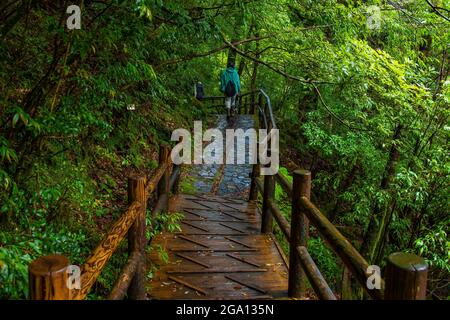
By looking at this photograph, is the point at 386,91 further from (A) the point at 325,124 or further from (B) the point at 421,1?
(A) the point at 325,124

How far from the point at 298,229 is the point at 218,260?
1.42 m

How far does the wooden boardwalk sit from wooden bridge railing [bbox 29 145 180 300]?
72cm

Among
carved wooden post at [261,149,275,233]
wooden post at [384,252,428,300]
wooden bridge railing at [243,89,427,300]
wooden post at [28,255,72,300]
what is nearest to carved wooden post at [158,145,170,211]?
carved wooden post at [261,149,275,233]

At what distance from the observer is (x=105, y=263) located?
233 cm

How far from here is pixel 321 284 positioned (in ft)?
9.42

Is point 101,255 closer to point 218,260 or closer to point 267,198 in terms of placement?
point 218,260

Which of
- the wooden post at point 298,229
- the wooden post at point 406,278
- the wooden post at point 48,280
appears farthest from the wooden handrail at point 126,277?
the wooden post at point 406,278

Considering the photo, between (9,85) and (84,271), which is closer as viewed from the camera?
(84,271)

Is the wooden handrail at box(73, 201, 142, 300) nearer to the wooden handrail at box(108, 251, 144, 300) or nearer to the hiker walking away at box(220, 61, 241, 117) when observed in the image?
the wooden handrail at box(108, 251, 144, 300)

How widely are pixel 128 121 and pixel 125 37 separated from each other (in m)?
4.05

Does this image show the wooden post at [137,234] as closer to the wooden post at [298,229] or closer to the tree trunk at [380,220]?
the wooden post at [298,229]

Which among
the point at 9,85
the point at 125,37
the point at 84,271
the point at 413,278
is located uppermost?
the point at 125,37

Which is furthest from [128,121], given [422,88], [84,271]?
[84,271]

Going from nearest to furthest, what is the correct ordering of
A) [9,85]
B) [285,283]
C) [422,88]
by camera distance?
[9,85] → [285,283] → [422,88]
